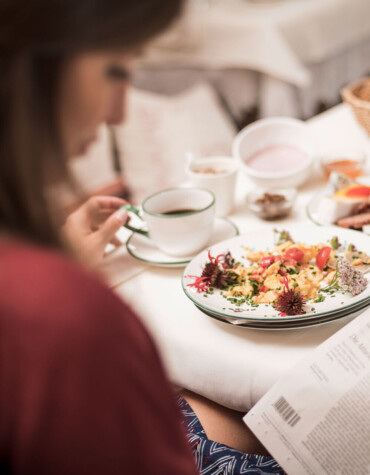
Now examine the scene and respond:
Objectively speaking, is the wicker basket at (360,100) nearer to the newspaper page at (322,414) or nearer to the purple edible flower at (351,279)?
the purple edible flower at (351,279)

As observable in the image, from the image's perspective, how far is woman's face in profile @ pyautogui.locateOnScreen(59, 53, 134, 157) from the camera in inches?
20.2

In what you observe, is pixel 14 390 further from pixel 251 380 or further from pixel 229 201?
pixel 229 201

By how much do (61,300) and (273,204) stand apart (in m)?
0.91

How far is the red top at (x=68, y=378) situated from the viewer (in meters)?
0.44

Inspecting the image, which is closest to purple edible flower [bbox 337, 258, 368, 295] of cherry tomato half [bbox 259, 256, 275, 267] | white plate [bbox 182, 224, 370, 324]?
white plate [bbox 182, 224, 370, 324]

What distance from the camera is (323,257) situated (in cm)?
102

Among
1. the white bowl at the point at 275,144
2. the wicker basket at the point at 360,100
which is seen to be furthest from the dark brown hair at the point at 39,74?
the wicker basket at the point at 360,100

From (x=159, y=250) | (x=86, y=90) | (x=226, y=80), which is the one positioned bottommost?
(x=226, y=80)

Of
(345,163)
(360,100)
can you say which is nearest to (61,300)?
(345,163)

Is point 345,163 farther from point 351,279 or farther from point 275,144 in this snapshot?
point 351,279

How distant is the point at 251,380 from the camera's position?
881 millimetres

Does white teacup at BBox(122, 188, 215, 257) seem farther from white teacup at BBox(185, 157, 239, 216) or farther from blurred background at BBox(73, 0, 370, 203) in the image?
blurred background at BBox(73, 0, 370, 203)

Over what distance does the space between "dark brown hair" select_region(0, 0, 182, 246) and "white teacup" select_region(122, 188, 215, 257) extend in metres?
0.60

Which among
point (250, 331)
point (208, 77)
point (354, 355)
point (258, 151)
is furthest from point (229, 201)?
point (208, 77)
